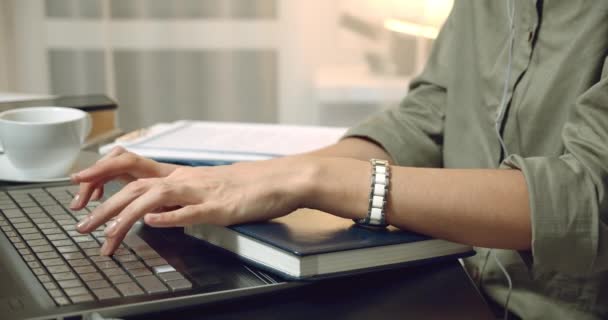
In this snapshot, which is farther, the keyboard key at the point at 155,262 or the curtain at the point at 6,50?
the curtain at the point at 6,50

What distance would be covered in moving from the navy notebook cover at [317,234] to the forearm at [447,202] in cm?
2

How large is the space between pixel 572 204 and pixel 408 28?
162 centimetres

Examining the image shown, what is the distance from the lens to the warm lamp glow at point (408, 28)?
2.27 metres

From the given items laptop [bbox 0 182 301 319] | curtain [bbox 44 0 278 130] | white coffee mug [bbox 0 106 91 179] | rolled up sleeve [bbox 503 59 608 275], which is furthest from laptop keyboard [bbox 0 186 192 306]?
curtain [bbox 44 0 278 130]

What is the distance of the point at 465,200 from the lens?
73 centimetres

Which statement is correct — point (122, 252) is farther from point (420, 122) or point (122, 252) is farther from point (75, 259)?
point (420, 122)

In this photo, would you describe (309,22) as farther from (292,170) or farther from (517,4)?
(292,170)

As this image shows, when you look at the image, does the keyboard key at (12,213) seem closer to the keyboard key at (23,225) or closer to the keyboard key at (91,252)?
the keyboard key at (23,225)

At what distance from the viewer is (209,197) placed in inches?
28.2

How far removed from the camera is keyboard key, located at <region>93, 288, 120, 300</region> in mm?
572

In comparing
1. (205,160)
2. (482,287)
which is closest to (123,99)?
(205,160)

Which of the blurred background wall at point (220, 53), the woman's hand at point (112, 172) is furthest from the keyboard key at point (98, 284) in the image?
the blurred background wall at point (220, 53)

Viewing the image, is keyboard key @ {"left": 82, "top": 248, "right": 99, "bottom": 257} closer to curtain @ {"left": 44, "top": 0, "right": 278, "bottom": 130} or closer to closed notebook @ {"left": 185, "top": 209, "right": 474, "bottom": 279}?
closed notebook @ {"left": 185, "top": 209, "right": 474, "bottom": 279}

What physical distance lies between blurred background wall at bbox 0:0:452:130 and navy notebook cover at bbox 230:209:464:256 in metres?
1.60
